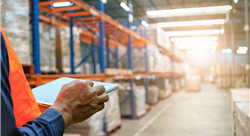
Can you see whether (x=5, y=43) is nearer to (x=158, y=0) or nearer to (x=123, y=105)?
(x=123, y=105)

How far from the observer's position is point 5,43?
35.1 inches

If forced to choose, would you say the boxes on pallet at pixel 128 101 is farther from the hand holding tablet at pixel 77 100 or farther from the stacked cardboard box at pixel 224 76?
the stacked cardboard box at pixel 224 76

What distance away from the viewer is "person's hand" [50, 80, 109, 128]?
1.00 metres

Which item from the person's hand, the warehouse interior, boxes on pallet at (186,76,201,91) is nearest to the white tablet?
the warehouse interior

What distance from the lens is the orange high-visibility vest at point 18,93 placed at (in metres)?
0.90

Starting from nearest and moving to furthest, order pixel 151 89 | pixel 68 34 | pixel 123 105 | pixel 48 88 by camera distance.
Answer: pixel 48 88, pixel 68 34, pixel 123 105, pixel 151 89

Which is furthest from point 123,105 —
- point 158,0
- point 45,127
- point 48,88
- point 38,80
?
point 158,0

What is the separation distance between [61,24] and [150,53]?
12.9 ft

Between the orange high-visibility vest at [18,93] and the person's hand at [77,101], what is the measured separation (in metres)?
0.11

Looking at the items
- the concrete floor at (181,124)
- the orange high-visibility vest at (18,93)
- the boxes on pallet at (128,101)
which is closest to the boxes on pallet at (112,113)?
the concrete floor at (181,124)

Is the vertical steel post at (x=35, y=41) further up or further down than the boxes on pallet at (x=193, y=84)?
further up

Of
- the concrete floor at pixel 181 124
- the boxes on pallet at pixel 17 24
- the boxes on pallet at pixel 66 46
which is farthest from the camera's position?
the boxes on pallet at pixel 66 46

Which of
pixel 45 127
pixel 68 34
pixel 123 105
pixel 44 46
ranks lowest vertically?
pixel 123 105

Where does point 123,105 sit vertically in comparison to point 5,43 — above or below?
below
